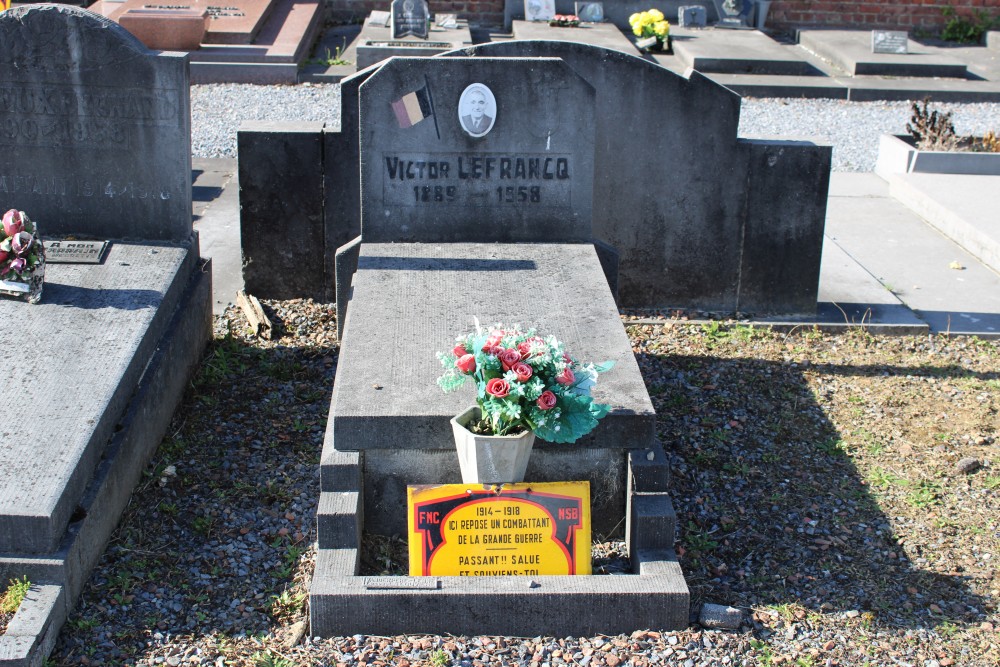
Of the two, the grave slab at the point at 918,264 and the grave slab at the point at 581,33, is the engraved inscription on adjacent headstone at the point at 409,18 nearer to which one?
the grave slab at the point at 581,33

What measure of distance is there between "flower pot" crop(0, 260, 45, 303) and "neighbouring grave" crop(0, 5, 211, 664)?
5cm

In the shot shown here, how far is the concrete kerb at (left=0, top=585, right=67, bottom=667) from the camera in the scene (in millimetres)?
3487

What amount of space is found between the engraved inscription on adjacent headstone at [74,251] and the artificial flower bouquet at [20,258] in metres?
0.34

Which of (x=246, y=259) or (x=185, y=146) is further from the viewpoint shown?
(x=246, y=259)

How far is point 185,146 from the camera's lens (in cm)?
570

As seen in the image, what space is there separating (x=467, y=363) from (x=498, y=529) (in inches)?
23.9

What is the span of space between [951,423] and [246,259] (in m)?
4.11

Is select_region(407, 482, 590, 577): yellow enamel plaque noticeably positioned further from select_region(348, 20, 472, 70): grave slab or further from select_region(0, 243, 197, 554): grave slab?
select_region(348, 20, 472, 70): grave slab

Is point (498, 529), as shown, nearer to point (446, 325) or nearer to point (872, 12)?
point (446, 325)

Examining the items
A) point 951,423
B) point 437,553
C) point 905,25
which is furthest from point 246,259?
point 905,25

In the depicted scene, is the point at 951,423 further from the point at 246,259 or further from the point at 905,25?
the point at 905,25

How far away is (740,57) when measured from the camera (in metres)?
13.6

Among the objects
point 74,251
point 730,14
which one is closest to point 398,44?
point 730,14

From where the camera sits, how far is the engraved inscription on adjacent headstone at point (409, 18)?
13.6m
